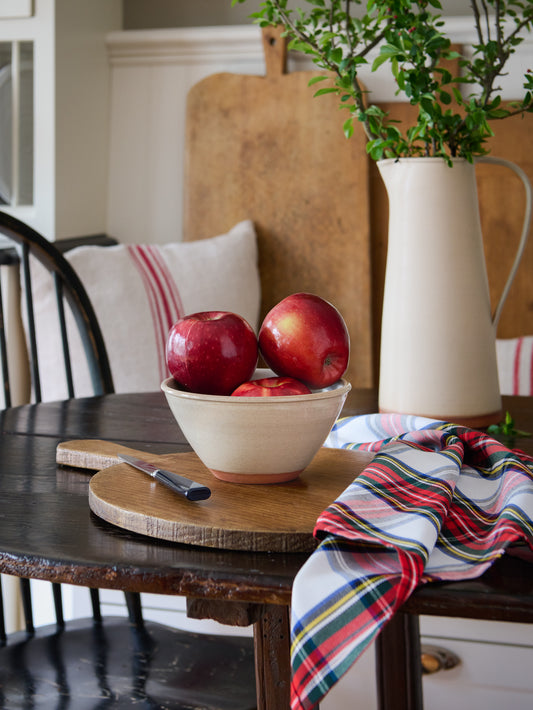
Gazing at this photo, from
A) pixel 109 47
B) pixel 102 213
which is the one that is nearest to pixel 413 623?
pixel 102 213

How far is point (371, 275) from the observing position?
187cm

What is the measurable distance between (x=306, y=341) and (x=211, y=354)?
7 cm

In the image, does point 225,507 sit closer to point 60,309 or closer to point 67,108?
point 60,309

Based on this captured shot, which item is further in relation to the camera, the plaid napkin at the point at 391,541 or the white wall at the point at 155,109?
the white wall at the point at 155,109

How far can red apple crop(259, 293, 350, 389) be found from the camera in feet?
1.95

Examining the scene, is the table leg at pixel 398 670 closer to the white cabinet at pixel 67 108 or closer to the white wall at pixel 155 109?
the white cabinet at pixel 67 108

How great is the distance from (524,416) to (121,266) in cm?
96

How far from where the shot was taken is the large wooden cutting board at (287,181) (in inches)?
72.7

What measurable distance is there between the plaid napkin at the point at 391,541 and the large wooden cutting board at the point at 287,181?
1.26 meters

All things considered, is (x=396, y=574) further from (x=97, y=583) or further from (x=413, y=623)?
(x=413, y=623)

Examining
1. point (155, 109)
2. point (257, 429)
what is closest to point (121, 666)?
point (257, 429)

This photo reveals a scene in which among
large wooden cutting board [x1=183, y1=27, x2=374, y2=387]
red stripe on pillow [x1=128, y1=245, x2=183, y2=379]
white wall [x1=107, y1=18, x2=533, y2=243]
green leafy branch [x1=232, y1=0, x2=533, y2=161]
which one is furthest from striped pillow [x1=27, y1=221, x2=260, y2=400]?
green leafy branch [x1=232, y1=0, x2=533, y2=161]

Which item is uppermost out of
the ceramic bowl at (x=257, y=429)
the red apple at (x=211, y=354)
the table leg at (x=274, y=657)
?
the red apple at (x=211, y=354)

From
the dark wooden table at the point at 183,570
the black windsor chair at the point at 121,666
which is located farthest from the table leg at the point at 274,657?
the black windsor chair at the point at 121,666
